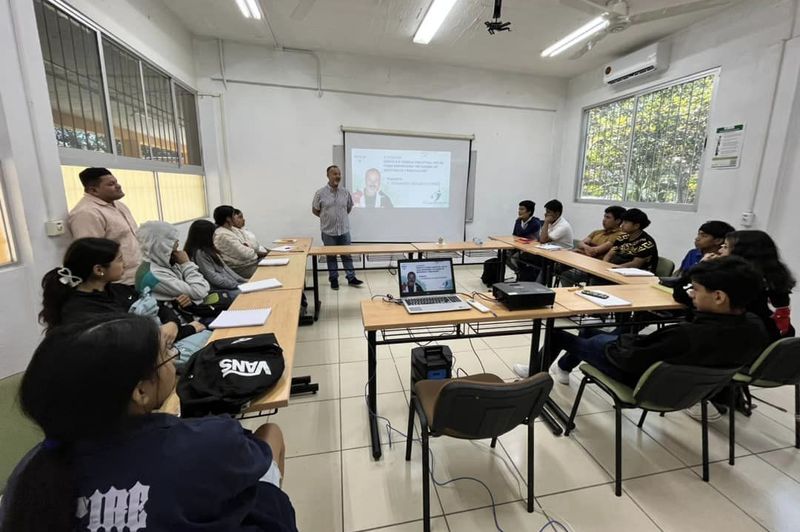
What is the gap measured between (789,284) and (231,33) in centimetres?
567

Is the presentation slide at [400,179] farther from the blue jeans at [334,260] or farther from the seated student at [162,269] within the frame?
the seated student at [162,269]

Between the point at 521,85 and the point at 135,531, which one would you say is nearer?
the point at 135,531

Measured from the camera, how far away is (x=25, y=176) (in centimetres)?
189

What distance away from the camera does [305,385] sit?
235 cm

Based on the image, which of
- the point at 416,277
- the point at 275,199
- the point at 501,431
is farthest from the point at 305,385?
the point at 275,199

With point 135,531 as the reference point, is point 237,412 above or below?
below

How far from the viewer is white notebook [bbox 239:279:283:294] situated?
2324 millimetres

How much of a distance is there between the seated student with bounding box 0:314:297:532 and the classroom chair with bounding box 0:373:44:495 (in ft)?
2.20

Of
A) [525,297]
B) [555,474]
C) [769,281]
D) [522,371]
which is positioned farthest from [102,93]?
[769,281]

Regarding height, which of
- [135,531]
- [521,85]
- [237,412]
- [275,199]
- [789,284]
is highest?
[521,85]

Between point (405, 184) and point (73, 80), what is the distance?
3.83m

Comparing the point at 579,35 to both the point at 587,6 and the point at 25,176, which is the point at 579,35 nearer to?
the point at 587,6

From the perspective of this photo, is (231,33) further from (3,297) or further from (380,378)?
(380,378)

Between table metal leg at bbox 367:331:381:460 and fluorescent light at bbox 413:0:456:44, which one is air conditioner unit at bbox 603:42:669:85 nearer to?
fluorescent light at bbox 413:0:456:44
